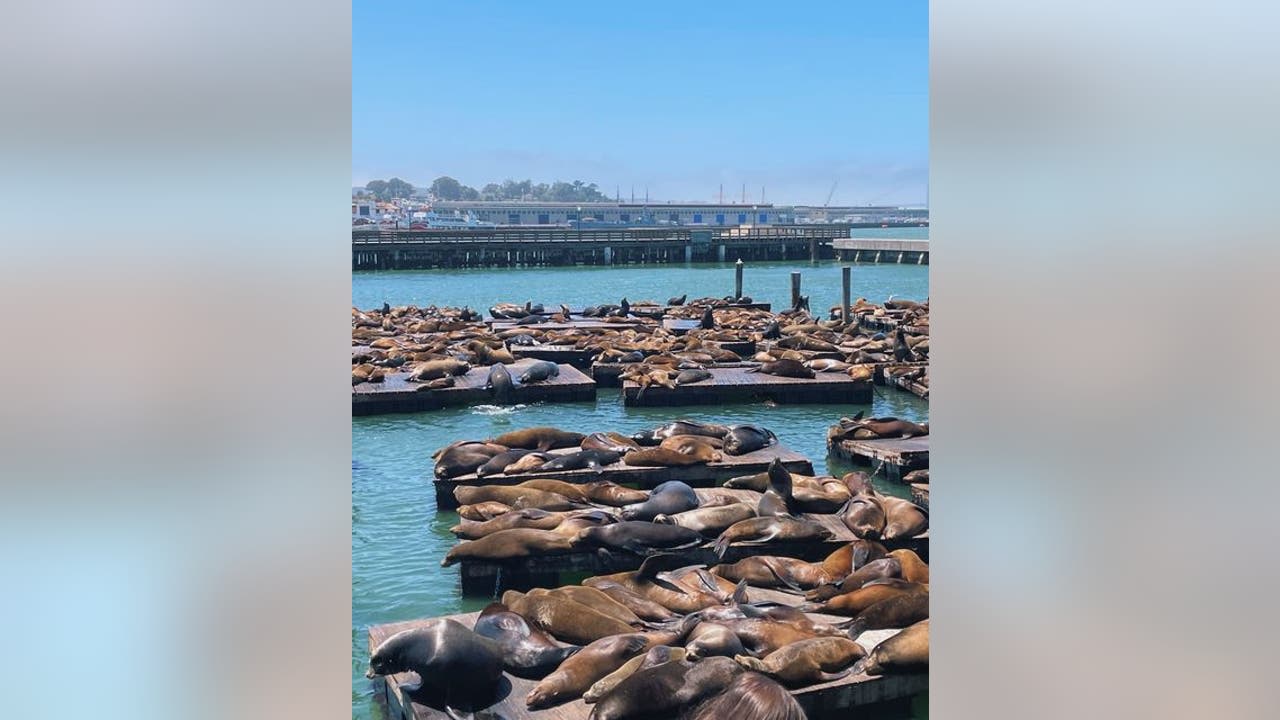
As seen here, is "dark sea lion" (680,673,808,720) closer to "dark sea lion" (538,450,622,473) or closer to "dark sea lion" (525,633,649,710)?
"dark sea lion" (525,633,649,710)

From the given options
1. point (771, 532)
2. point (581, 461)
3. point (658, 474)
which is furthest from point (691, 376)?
point (771, 532)

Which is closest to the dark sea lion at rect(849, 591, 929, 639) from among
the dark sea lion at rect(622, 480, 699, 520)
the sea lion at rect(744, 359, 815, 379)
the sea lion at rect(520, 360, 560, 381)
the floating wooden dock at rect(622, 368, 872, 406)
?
the dark sea lion at rect(622, 480, 699, 520)

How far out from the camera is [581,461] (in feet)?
29.0

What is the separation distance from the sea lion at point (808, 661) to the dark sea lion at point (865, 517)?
7.12 feet

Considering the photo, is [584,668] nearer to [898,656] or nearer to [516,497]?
[898,656]

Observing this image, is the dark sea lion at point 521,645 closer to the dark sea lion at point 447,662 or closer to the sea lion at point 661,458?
the dark sea lion at point 447,662

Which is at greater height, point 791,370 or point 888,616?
point 791,370

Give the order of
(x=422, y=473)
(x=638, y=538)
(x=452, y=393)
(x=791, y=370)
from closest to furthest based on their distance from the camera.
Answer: (x=638, y=538) < (x=422, y=473) < (x=452, y=393) < (x=791, y=370)

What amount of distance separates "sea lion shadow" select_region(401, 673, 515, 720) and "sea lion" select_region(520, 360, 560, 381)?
991cm

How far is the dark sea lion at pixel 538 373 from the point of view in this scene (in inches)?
567

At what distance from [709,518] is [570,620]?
2211mm

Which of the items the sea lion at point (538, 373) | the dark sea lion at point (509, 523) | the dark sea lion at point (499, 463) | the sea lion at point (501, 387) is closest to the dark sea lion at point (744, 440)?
the dark sea lion at point (499, 463)
